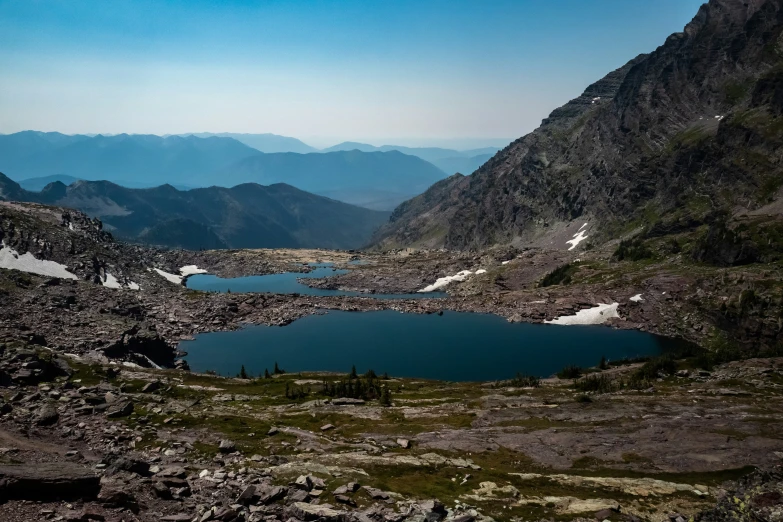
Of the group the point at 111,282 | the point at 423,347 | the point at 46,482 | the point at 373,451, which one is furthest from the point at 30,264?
the point at 46,482

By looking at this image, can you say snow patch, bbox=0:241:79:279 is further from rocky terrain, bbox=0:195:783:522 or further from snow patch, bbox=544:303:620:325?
snow patch, bbox=544:303:620:325

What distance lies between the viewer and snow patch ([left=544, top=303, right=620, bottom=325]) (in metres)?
152

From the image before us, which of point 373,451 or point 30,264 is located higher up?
point 30,264

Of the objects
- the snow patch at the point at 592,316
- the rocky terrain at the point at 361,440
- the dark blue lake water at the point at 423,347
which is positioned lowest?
the dark blue lake water at the point at 423,347

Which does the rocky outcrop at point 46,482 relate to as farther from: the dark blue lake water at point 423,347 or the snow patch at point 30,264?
the snow patch at point 30,264

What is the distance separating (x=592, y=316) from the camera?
504 feet

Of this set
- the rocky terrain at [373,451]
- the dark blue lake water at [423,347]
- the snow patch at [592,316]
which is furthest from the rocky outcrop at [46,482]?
the snow patch at [592,316]

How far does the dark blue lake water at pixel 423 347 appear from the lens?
12056 centimetres

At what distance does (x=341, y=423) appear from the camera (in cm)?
5681

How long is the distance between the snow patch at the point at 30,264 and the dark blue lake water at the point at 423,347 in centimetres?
4974

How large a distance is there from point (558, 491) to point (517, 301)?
141 m

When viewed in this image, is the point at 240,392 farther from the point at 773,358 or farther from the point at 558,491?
the point at 773,358

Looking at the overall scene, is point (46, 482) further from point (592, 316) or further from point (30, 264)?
point (592, 316)

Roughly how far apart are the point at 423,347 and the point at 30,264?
395 ft
